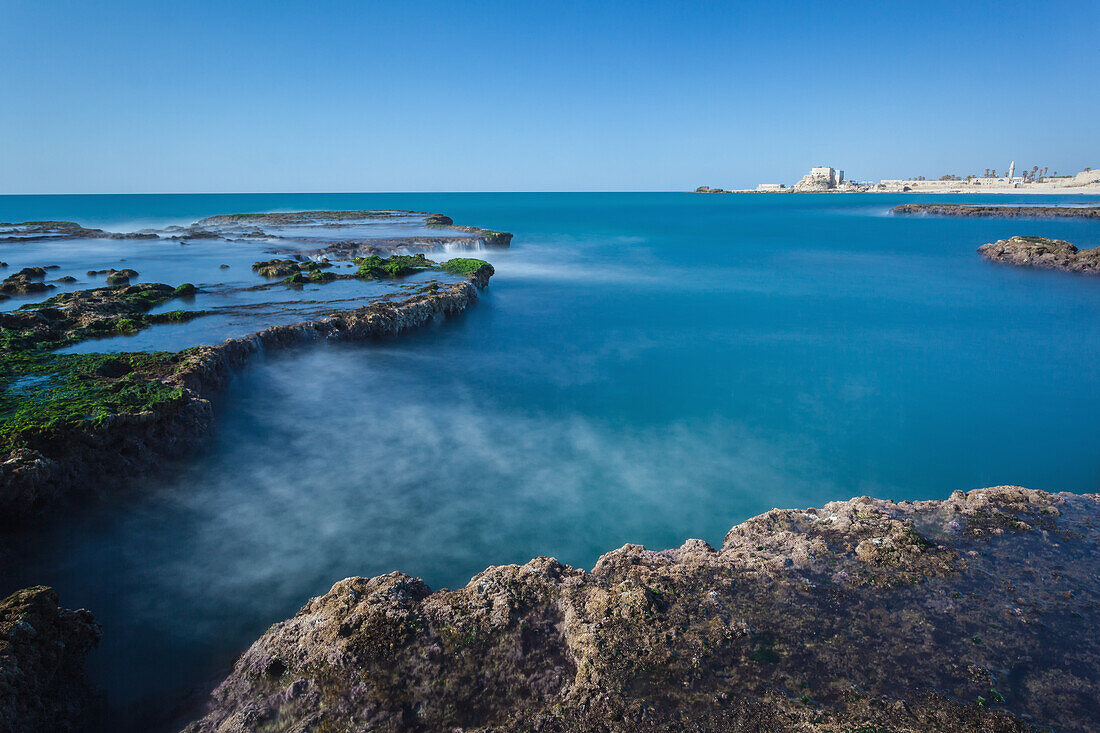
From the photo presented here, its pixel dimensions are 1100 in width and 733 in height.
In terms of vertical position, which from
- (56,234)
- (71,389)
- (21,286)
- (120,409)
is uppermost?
(56,234)

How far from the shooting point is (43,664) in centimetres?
430

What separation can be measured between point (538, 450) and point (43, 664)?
25.1 feet

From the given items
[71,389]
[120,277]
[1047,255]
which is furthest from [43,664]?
[1047,255]

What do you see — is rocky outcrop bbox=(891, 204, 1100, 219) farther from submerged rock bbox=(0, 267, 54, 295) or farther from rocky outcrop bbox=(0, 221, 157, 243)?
rocky outcrop bbox=(0, 221, 157, 243)

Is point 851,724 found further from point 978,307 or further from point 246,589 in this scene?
point 978,307

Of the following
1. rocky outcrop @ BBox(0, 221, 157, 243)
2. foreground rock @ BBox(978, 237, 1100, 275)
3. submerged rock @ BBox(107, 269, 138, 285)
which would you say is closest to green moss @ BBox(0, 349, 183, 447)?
submerged rock @ BBox(107, 269, 138, 285)

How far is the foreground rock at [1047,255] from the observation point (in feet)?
94.8

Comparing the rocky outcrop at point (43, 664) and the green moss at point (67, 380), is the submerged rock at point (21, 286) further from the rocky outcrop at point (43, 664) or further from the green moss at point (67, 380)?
the rocky outcrop at point (43, 664)

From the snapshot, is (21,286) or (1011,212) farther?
(1011,212)

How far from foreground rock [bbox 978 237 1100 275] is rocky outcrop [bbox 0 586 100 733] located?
1636 inches

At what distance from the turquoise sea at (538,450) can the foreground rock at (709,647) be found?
216 centimetres

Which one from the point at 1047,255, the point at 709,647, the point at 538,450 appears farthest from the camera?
the point at 1047,255

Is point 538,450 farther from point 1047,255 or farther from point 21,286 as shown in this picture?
point 1047,255

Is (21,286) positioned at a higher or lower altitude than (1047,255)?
lower
